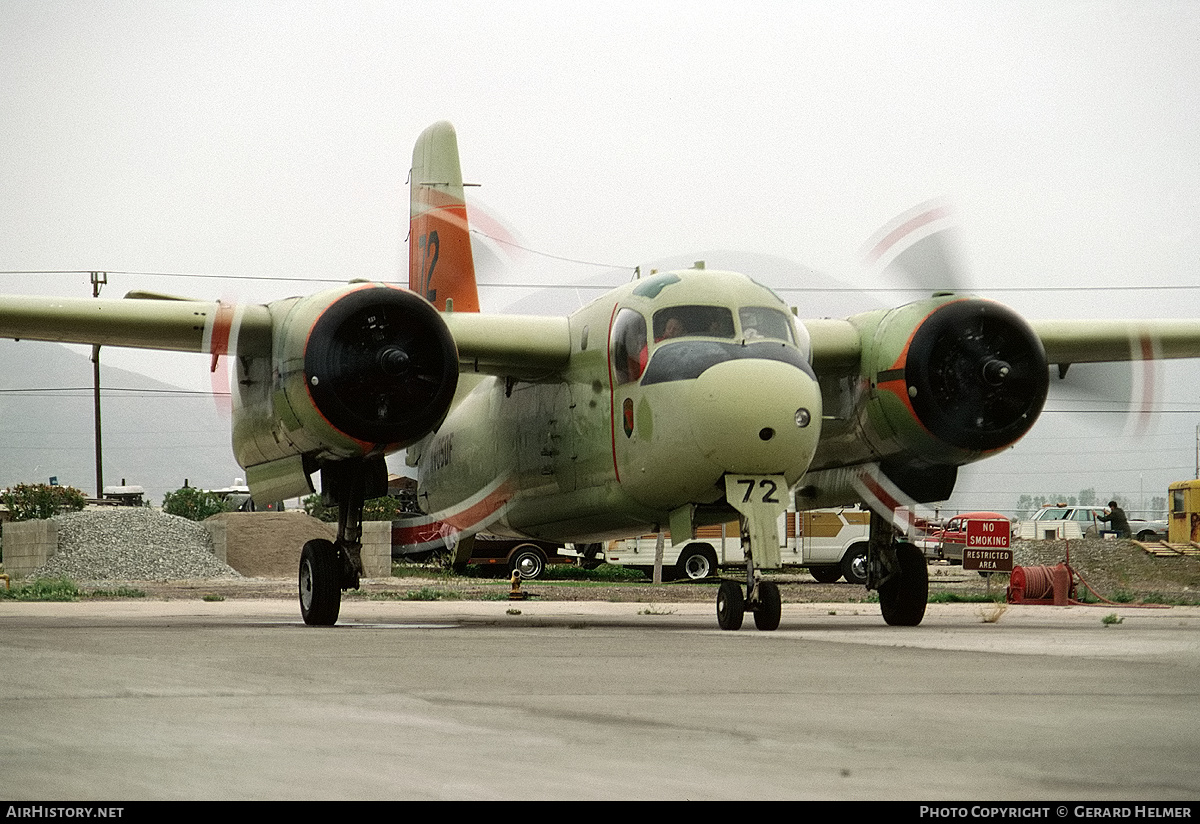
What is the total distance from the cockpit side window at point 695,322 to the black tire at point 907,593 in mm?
4289

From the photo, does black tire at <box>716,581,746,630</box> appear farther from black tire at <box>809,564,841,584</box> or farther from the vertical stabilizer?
black tire at <box>809,564,841,584</box>

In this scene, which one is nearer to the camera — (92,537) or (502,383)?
(502,383)

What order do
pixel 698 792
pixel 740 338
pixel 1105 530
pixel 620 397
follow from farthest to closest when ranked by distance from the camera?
pixel 1105 530
pixel 620 397
pixel 740 338
pixel 698 792

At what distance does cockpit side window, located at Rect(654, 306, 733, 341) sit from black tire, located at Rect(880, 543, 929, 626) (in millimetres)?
4289

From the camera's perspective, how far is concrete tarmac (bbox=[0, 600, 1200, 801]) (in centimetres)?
480

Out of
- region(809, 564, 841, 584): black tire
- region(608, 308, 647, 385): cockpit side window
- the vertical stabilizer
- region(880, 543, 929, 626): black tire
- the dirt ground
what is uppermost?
the vertical stabilizer

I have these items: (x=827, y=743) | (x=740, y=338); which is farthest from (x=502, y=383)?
(x=827, y=743)

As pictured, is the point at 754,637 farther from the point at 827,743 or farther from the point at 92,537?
the point at 92,537

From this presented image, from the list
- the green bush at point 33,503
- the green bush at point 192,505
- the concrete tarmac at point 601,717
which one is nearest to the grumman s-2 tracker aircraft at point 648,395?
the concrete tarmac at point 601,717

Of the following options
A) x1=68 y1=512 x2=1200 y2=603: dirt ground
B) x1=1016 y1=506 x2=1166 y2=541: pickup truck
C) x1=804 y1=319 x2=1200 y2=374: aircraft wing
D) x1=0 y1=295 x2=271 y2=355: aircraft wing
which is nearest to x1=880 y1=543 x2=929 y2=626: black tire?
x1=804 y1=319 x2=1200 y2=374: aircraft wing

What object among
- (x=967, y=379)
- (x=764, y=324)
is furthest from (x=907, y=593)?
(x=764, y=324)

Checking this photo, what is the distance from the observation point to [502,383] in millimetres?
19594

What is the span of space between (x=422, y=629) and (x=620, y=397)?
3455 mm

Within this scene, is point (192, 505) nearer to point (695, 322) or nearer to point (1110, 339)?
point (1110, 339)
